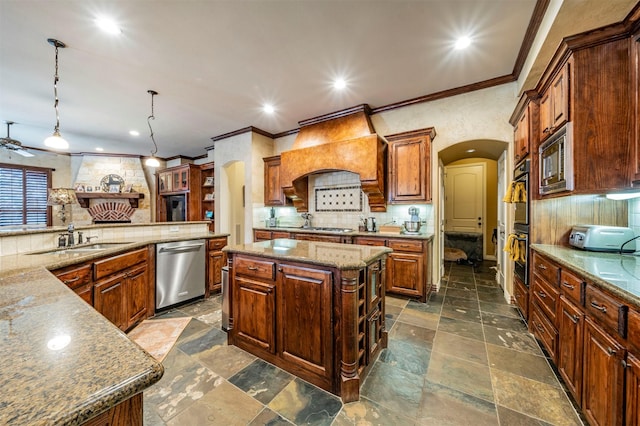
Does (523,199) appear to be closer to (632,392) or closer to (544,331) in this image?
(544,331)

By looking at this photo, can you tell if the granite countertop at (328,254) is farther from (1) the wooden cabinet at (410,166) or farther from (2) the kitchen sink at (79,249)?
(1) the wooden cabinet at (410,166)

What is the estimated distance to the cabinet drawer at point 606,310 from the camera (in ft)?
3.71

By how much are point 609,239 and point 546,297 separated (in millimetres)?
644

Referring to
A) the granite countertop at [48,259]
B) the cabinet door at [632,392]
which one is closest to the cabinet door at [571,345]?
the cabinet door at [632,392]

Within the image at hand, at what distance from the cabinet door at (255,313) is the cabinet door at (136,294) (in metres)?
1.23

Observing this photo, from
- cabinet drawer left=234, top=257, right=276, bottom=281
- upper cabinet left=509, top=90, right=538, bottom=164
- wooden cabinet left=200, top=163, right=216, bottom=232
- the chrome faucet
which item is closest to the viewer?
cabinet drawer left=234, top=257, right=276, bottom=281

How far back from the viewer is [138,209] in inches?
279

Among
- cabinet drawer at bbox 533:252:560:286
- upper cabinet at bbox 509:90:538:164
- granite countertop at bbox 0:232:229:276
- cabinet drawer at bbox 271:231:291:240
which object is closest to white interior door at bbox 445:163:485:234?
upper cabinet at bbox 509:90:538:164

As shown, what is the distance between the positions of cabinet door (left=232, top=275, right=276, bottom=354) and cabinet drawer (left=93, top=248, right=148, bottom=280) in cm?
118

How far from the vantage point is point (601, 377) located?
1.25 m

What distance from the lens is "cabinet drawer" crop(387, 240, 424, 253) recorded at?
326cm

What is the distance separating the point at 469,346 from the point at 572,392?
712mm

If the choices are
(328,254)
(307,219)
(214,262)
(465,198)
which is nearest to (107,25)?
(214,262)

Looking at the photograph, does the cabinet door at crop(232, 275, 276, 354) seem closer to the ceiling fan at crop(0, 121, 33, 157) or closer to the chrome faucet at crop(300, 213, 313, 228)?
the chrome faucet at crop(300, 213, 313, 228)
